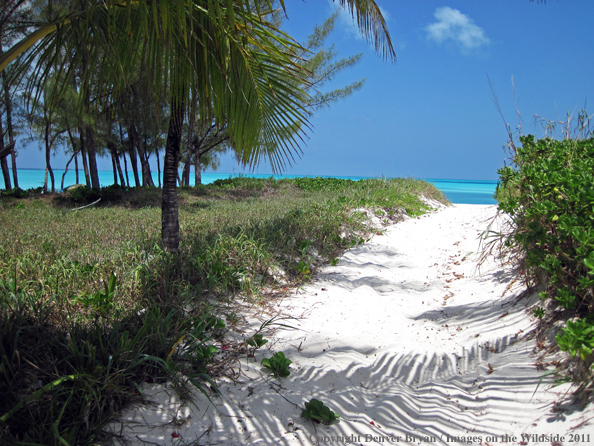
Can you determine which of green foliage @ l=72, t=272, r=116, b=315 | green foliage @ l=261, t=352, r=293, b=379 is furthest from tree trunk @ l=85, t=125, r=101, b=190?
green foliage @ l=261, t=352, r=293, b=379

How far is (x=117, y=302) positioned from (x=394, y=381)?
2.19 metres

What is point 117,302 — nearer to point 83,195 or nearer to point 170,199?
point 170,199

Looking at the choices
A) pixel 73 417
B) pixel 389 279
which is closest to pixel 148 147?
pixel 389 279

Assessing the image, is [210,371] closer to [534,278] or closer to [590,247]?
[590,247]

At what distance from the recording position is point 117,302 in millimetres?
2732

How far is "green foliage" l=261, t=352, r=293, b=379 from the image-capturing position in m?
2.22

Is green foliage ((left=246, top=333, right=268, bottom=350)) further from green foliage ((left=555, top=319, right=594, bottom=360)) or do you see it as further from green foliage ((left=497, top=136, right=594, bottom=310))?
green foliage ((left=497, top=136, right=594, bottom=310))

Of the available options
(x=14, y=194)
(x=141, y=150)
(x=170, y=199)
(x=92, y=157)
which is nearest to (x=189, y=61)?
(x=170, y=199)

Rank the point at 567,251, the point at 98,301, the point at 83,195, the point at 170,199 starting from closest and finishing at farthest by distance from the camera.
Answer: the point at 567,251, the point at 98,301, the point at 170,199, the point at 83,195

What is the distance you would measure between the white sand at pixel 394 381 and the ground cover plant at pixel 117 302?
195mm

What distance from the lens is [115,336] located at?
215cm

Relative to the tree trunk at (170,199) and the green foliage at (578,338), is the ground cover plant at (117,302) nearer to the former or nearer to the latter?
the tree trunk at (170,199)

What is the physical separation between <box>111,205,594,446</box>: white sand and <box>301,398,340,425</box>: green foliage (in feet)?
0.15

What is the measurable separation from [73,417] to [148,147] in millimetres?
22206
